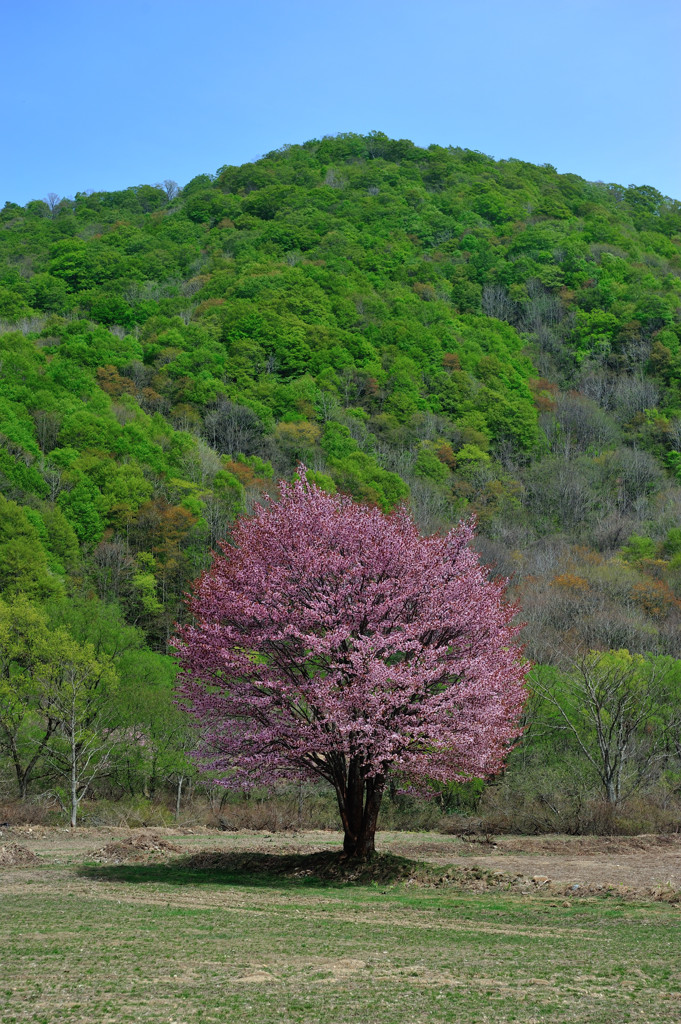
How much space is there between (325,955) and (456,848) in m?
13.0

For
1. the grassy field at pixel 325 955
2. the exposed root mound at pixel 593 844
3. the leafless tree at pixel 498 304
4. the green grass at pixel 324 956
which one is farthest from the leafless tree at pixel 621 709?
the leafless tree at pixel 498 304

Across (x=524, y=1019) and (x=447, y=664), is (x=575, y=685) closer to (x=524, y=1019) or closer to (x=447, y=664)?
(x=447, y=664)

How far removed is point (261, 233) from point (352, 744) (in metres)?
105

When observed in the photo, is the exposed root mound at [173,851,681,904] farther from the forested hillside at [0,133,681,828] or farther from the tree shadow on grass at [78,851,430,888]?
the forested hillside at [0,133,681,828]

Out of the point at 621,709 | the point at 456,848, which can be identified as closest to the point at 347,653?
the point at 456,848

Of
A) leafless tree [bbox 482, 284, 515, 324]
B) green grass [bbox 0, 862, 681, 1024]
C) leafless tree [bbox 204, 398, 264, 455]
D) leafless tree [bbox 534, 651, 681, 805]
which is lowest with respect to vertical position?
green grass [bbox 0, 862, 681, 1024]

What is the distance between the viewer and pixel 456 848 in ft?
71.6

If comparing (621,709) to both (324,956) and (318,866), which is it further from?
(324,956)

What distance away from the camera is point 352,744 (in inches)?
607

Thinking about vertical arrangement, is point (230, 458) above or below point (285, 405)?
below

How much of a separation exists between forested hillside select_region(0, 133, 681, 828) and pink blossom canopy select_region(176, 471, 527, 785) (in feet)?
34.4

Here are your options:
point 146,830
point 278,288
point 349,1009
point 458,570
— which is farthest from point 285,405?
point 349,1009

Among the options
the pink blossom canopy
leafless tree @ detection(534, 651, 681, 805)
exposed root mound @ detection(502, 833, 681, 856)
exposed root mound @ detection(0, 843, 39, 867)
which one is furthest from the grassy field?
leafless tree @ detection(534, 651, 681, 805)

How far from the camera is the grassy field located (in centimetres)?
728
